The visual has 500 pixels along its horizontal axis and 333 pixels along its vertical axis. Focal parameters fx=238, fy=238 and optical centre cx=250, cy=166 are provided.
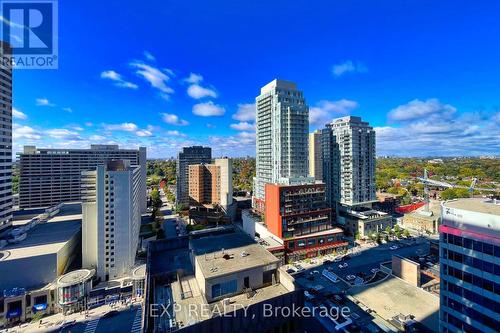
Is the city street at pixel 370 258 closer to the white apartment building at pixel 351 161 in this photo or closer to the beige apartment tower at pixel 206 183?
the white apartment building at pixel 351 161

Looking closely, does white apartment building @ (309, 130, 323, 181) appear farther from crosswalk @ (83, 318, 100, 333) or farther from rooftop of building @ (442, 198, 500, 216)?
crosswalk @ (83, 318, 100, 333)

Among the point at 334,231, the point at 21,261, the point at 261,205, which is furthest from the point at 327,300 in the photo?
the point at 21,261

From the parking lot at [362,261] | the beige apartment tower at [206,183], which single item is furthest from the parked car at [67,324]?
the beige apartment tower at [206,183]

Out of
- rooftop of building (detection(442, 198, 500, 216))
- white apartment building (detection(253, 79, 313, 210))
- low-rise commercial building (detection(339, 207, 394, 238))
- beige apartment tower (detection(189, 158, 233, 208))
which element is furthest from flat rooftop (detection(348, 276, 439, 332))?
beige apartment tower (detection(189, 158, 233, 208))

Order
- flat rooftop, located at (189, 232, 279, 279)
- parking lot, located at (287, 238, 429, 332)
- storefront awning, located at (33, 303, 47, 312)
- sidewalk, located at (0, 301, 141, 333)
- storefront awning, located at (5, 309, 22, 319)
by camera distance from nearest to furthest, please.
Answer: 1. flat rooftop, located at (189, 232, 279, 279)
2. parking lot, located at (287, 238, 429, 332)
3. sidewalk, located at (0, 301, 141, 333)
4. storefront awning, located at (5, 309, 22, 319)
5. storefront awning, located at (33, 303, 47, 312)

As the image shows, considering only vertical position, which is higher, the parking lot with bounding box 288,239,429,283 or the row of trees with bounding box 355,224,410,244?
the row of trees with bounding box 355,224,410,244

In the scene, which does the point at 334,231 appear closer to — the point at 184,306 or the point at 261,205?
the point at 261,205
